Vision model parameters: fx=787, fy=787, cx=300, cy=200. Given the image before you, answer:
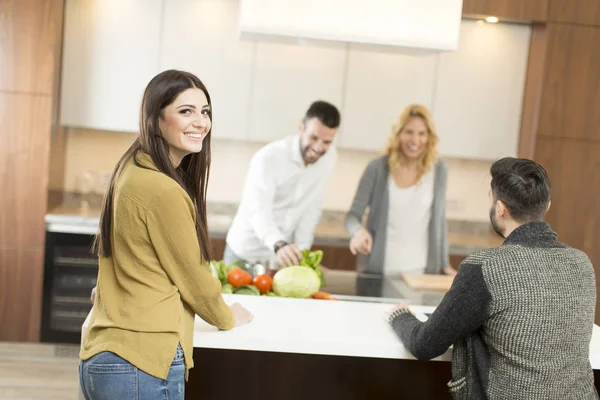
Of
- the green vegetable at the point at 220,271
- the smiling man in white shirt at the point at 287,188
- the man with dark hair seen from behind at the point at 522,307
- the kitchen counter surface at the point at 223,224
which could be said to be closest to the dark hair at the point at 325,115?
the smiling man in white shirt at the point at 287,188

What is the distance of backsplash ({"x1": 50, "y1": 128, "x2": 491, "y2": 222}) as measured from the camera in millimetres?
5027

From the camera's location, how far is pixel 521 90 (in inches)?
193

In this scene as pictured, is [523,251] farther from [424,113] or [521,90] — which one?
[521,90]

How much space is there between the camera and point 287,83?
475cm

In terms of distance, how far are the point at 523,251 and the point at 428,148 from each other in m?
2.07

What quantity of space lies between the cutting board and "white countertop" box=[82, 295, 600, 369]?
0.60 meters

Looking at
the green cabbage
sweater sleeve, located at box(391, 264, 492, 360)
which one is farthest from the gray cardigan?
sweater sleeve, located at box(391, 264, 492, 360)

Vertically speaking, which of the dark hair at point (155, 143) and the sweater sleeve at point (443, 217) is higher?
the dark hair at point (155, 143)

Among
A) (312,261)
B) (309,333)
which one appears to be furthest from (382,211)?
(309,333)

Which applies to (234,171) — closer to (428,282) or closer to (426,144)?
(426,144)

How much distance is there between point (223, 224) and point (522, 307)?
3124 mm

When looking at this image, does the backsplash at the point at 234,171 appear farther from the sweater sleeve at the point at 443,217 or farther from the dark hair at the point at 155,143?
the dark hair at the point at 155,143

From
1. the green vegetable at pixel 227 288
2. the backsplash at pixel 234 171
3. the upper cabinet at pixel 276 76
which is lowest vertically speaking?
the green vegetable at pixel 227 288

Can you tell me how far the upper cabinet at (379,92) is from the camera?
4.79 metres
